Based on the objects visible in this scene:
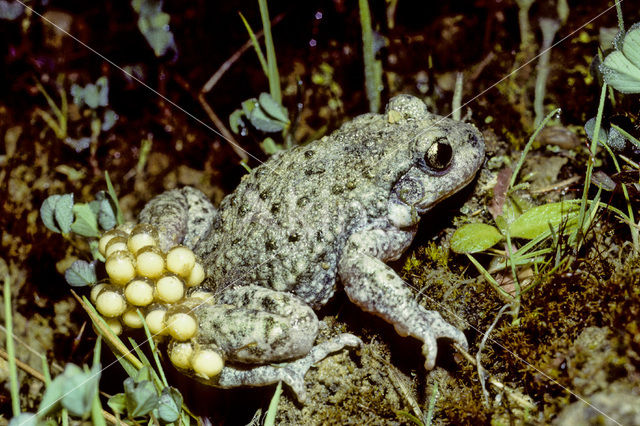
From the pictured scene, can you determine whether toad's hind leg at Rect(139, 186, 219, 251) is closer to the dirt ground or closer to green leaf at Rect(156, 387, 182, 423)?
the dirt ground

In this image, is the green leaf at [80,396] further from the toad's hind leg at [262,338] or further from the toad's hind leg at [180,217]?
the toad's hind leg at [180,217]

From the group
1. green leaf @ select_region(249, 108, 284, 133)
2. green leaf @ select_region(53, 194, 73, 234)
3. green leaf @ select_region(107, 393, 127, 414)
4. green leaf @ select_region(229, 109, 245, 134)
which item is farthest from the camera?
green leaf @ select_region(229, 109, 245, 134)

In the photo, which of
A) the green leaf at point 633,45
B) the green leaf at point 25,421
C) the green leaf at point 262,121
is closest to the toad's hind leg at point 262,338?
the green leaf at point 25,421

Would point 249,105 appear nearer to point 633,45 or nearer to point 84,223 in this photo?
point 84,223

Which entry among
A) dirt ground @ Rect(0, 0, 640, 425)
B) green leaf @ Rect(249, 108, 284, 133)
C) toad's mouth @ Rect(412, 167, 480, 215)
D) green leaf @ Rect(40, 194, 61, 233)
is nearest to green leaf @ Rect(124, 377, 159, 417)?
dirt ground @ Rect(0, 0, 640, 425)

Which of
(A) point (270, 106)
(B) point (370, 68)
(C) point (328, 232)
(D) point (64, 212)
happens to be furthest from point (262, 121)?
(D) point (64, 212)

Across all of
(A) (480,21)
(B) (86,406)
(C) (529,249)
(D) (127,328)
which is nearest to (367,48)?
(A) (480,21)

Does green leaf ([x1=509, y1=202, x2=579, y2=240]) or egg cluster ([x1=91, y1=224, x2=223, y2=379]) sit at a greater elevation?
egg cluster ([x1=91, y1=224, x2=223, y2=379])
